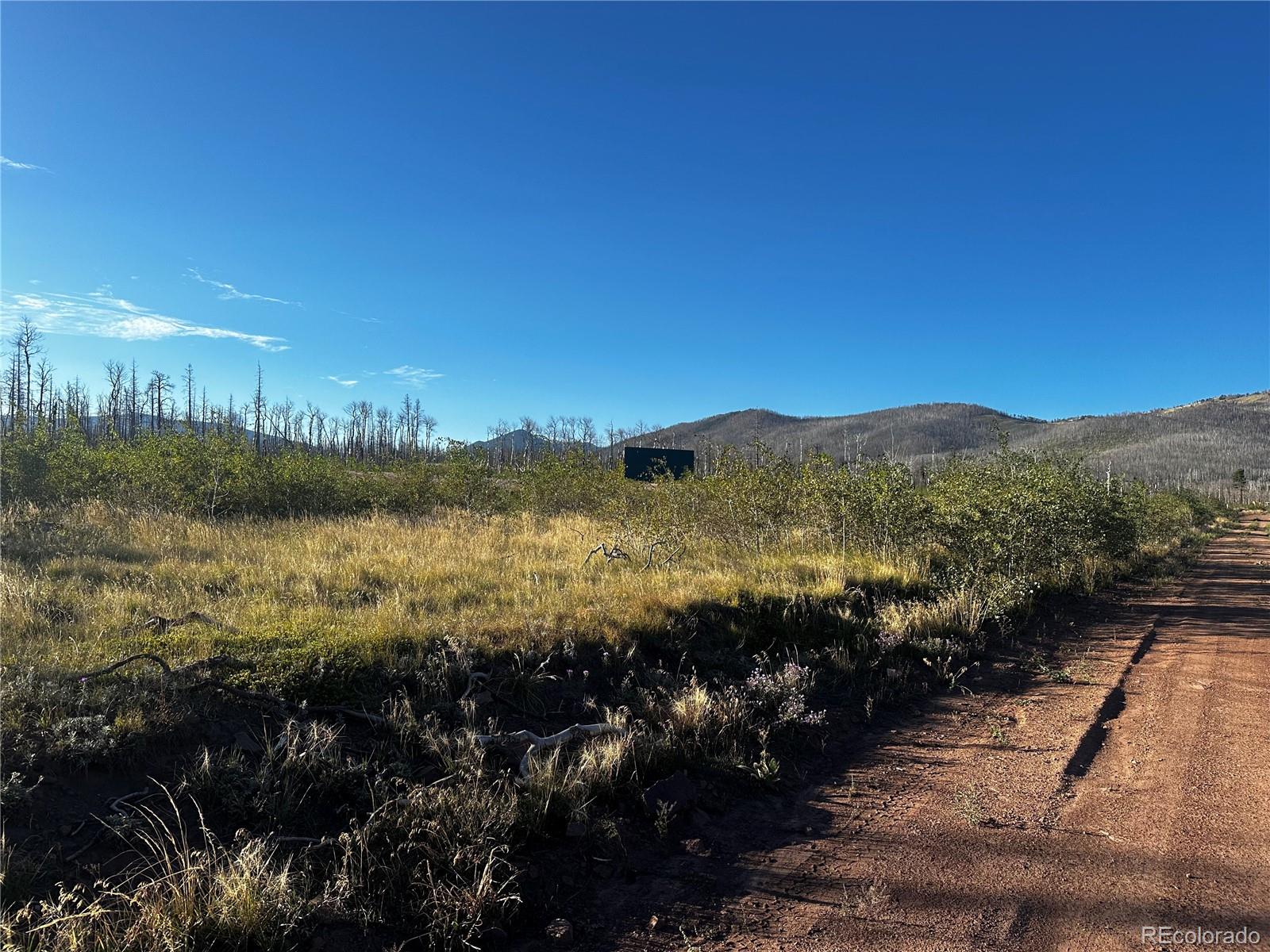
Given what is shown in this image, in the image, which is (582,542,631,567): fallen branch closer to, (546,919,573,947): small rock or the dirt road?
the dirt road

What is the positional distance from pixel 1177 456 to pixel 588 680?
444 ft

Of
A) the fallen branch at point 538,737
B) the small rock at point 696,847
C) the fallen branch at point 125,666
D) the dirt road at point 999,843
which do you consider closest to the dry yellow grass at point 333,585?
the fallen branch at point 125,666

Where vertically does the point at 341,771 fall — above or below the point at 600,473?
below

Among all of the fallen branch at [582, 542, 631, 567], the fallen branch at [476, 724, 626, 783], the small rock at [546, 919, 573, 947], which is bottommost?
the small rock at [546, 919, 573, 947]

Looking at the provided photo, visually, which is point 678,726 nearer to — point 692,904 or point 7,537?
point 692,904

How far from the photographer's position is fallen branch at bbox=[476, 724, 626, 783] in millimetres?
4047

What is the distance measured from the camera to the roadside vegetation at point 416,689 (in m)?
2.84

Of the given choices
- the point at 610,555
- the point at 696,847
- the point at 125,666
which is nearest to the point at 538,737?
the point at 696,847

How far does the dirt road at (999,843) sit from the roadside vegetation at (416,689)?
0.44 m

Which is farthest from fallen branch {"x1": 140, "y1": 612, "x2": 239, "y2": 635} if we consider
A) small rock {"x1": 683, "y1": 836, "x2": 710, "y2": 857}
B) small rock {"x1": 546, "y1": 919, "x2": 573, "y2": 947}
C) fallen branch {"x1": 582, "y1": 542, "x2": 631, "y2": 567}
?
fallen branch {"x1": 582, "y1": 542, "x2": 631, "y2": 567}

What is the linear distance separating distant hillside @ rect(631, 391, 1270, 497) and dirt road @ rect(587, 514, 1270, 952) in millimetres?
76102

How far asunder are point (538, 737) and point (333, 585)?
3.81 metres

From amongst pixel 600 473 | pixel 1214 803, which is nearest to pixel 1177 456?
pixel 600 473

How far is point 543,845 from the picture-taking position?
3518 mm
